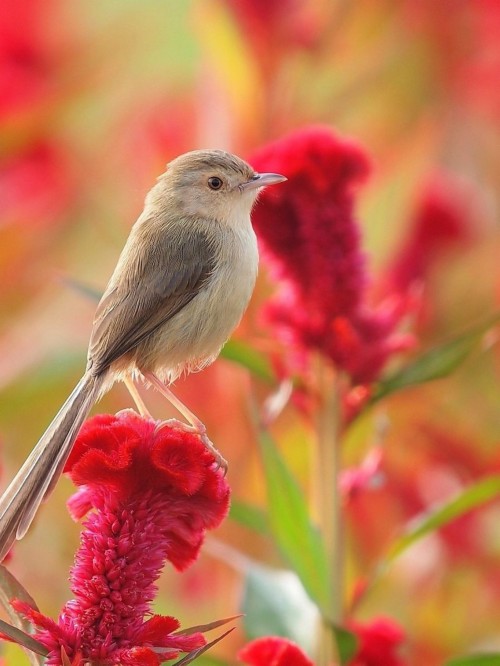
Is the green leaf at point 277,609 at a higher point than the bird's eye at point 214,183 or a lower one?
lower

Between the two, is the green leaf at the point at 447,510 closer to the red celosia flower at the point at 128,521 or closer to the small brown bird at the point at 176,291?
Answer: the small brown bird at the point at 176,291

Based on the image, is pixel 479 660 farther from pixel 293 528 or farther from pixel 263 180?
pixel 263 180

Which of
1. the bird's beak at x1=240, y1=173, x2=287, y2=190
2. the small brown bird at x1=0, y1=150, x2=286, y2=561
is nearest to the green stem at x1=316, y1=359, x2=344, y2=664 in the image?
the small brown bird at x1=0, y1=150, x2=286, y2=561

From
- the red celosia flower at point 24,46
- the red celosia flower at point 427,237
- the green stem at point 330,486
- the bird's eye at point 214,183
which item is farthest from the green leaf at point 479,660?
the red celosia flower at point 24,46

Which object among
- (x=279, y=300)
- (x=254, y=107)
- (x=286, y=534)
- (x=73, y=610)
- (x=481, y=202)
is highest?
(x=481, y=202)

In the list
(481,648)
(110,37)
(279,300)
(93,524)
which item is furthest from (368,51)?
(93,524)

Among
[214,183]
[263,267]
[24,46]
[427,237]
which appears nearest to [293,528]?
[214,183]

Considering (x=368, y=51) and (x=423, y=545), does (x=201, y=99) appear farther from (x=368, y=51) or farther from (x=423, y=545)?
(x=423, y=545)
